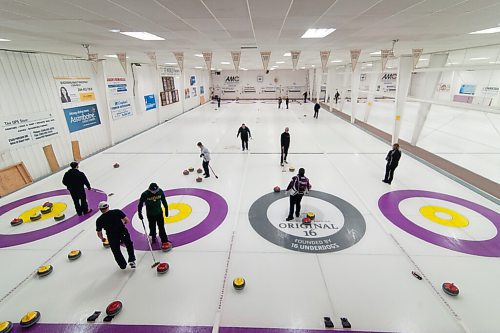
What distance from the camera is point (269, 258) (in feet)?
16.0

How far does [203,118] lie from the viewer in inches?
809

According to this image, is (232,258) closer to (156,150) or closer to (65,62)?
(156,150)

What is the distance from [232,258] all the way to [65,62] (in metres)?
10.5

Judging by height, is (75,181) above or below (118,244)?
above

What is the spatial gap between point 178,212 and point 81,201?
2496mm

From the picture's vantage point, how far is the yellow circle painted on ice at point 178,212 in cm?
633

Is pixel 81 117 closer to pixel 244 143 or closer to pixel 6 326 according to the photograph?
pixel 244 143

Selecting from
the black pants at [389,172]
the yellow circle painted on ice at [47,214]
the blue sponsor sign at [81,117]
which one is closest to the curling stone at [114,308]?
the yellow circle painted on ice at [47,214]

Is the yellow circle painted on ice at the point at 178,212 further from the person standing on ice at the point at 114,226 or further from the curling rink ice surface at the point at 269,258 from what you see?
the person standing on ice at the point at 114,226

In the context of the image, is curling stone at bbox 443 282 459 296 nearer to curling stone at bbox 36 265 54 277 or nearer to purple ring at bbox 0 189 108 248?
curling stone at bbox 36 265 54 277

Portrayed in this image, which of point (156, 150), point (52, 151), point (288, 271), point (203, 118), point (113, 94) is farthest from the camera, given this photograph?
point (203, 118)

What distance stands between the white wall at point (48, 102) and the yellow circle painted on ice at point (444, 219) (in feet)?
40.7

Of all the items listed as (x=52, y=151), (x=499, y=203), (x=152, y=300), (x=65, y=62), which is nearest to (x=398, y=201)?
(x=499, y=203)

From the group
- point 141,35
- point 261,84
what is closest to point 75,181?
point 141,35
